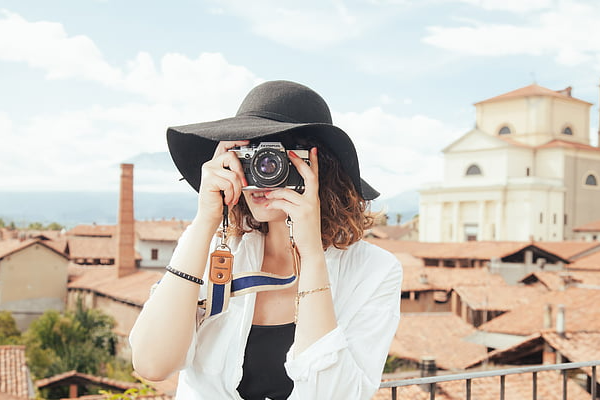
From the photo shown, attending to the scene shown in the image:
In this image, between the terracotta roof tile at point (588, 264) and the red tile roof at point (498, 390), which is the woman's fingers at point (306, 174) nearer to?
the red tile roof at point (498, 390)

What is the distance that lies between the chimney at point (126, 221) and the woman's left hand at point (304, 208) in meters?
32.6

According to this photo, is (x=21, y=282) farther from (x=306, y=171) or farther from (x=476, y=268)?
(x=306, y=171)

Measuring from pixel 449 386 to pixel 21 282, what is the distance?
2493cm

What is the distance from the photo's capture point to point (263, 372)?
1.33m

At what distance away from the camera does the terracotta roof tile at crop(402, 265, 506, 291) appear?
73.6 feet

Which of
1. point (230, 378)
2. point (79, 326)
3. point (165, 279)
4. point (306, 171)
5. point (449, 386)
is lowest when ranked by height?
point (79, 326)

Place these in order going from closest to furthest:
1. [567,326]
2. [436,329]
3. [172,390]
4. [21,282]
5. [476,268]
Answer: [567,326], [172,390], [436,329], [476,268], [21,282]

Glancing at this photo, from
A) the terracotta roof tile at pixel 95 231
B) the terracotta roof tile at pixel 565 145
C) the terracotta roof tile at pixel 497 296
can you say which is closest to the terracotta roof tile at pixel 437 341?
the terracotta roof tile at pixel 497 296

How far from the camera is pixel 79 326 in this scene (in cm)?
2612

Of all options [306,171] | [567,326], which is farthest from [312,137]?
[567,326]

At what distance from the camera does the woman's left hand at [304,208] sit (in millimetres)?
1216

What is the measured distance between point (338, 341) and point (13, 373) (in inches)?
583

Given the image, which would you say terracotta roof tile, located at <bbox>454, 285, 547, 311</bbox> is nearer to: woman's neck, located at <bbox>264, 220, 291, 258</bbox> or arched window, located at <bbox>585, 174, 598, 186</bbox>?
A: woman's neck, located at <bbox>264, 220, 291, 258</bbox>

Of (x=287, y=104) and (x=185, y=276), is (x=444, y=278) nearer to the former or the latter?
(x=287, y=104)
